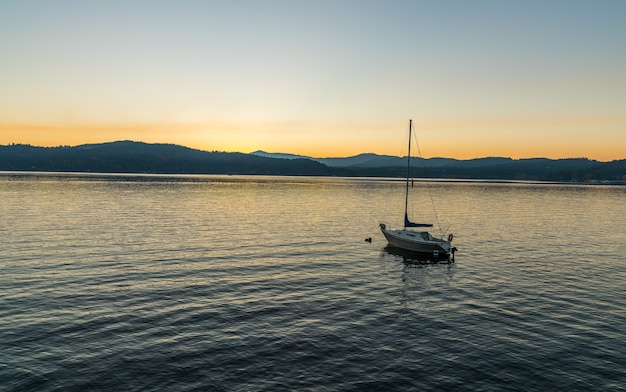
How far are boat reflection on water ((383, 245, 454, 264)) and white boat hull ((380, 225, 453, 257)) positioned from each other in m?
0.41

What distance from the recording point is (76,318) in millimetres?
24938

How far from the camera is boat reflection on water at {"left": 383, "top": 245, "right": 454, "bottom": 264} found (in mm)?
48656

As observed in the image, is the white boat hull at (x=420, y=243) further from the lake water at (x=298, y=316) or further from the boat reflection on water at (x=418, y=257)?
the lake water at (x=298, y=316)

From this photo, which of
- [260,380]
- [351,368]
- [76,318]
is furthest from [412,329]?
[76,318]

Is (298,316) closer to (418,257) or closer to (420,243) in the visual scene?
(418,257)

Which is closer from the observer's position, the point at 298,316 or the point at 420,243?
the point at 298,316

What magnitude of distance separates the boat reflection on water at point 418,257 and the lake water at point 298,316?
1.33m

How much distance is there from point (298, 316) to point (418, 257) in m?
29.1

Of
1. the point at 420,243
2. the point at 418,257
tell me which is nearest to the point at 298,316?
the point at 418,257

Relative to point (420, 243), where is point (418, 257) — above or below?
below

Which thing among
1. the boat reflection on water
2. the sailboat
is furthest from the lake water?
the sailboat

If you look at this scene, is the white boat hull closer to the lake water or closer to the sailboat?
the sailboat

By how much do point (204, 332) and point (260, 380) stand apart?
663 cm

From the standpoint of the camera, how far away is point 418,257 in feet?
169
